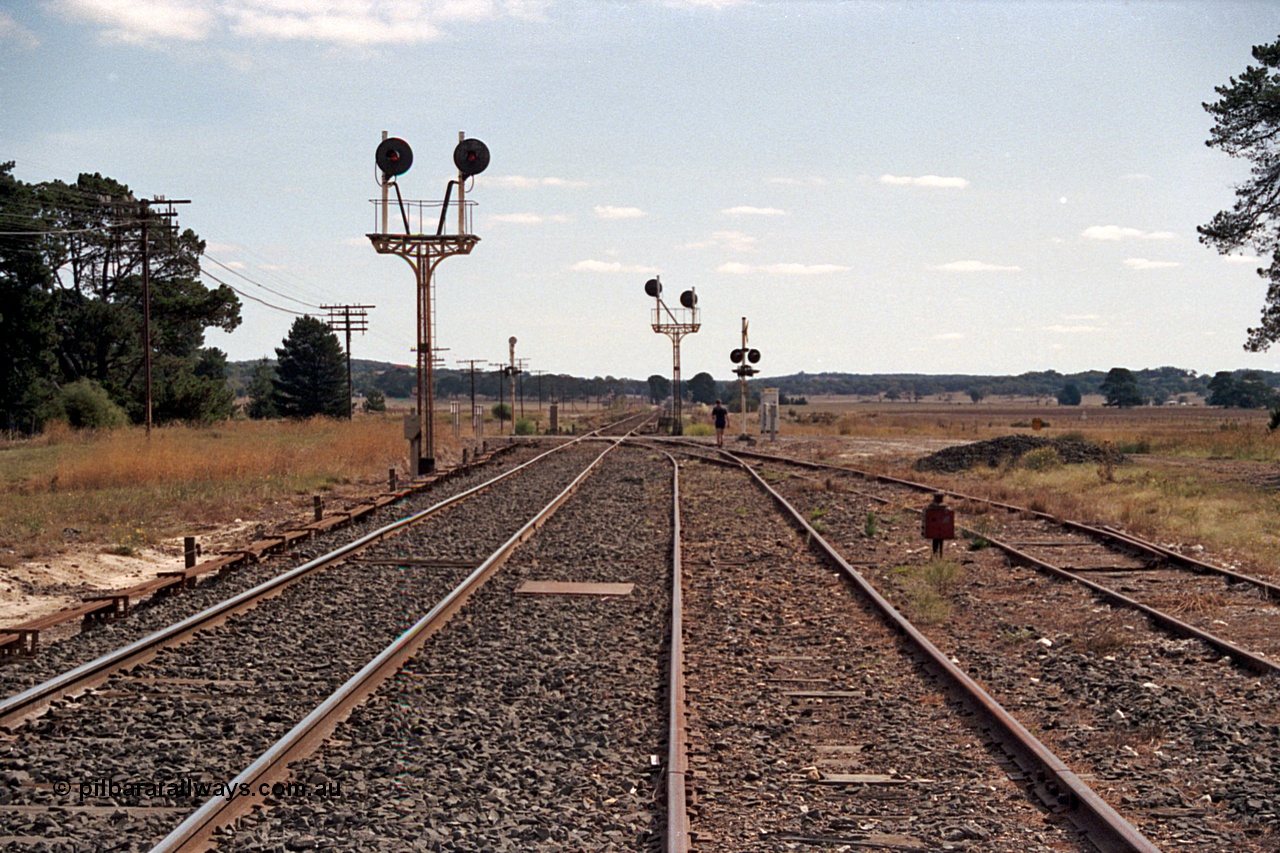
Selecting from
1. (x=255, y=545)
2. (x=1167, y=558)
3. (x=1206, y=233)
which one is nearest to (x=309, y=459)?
(x=255, y=545)

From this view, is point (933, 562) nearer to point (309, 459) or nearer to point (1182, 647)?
point (1182, 647)

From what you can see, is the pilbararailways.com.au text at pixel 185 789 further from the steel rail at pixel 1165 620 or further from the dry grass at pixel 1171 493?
the dry grass at pixel 1171 493

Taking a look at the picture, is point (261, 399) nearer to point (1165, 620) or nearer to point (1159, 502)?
point (1159, 502)

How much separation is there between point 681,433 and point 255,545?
44.0 metres

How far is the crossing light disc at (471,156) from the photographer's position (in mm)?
28438

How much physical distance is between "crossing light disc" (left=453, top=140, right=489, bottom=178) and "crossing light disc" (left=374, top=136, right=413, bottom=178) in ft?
4.22

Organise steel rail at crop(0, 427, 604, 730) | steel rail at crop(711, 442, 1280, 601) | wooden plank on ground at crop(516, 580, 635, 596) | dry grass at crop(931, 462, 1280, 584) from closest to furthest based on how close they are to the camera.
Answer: steel rail at crop(0, 427, 604, 730), wooden plank on ground at crop(516, 580, 635, 596), steel rail at crop(711, 442, 1280, 601), dry grass at crop(931, 462, 1280, 584)

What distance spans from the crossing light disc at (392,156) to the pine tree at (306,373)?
55.1 meters

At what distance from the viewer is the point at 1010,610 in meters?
11.1

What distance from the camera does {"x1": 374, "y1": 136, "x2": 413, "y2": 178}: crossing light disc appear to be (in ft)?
90.9

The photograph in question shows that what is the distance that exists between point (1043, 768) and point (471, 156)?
24.8 meters

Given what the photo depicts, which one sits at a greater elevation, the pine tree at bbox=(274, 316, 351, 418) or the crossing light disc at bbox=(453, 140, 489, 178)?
the crossing light disc at bbox=(453, 140, 489, 178)

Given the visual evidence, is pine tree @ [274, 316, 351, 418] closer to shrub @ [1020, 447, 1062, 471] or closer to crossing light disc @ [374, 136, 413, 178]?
crossing light disc @ [374, 136, 413, 178]

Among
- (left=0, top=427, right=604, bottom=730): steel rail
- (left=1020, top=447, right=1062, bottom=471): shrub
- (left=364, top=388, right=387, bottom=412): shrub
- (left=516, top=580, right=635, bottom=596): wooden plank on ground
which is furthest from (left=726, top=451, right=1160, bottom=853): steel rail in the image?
(left=364, top=388, right=387, bottom=412): shrub
